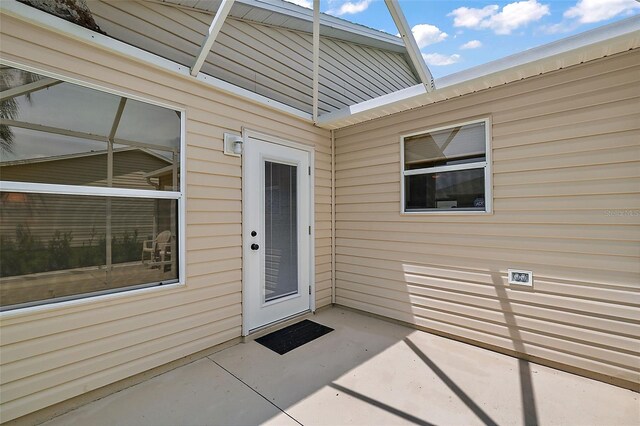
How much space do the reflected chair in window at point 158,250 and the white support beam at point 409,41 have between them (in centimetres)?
266

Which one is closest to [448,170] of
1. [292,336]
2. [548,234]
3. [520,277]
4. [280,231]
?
[548,234]

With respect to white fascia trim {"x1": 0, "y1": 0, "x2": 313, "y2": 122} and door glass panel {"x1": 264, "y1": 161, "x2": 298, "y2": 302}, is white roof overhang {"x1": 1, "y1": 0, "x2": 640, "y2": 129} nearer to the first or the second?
white fascia trim {"x1": 0, "y1": 0, "x2": 313, "y2": 122}

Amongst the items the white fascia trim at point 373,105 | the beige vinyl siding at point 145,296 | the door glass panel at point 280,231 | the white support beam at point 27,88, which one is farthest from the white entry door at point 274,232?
the white support beam at point 27,88

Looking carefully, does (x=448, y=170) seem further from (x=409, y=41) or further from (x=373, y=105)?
(x=409, y=41)

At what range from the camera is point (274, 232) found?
3.44 metres

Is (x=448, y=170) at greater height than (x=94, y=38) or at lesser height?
lesser

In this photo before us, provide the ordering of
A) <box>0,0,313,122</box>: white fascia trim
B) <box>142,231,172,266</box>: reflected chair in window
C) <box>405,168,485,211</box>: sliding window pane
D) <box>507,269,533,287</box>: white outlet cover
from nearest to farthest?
<box>0,0,313,122</box>: white fascia trim, <box>142,231,172,266</box>: reflected chair in window, <box>507,269,533,287</box>: white outlet cover, <box>405,168,485,211</box>: sliding window pane

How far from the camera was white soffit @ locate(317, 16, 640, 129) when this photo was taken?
2107 millimetres

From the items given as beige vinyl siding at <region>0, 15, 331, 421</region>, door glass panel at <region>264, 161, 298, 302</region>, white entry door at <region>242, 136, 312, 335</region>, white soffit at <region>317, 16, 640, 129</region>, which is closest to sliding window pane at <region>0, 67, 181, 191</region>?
beige vinyl siding at <region>0, 15, 331, 421</region>

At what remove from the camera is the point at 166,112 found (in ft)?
8.38

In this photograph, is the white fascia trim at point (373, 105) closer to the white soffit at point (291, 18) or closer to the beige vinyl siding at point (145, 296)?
the beige vinyl siding at point (145, 296)

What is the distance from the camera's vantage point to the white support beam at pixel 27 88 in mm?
1873

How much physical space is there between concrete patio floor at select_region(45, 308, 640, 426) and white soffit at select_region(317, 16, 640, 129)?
2588 mm

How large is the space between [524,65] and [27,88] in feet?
12.3
